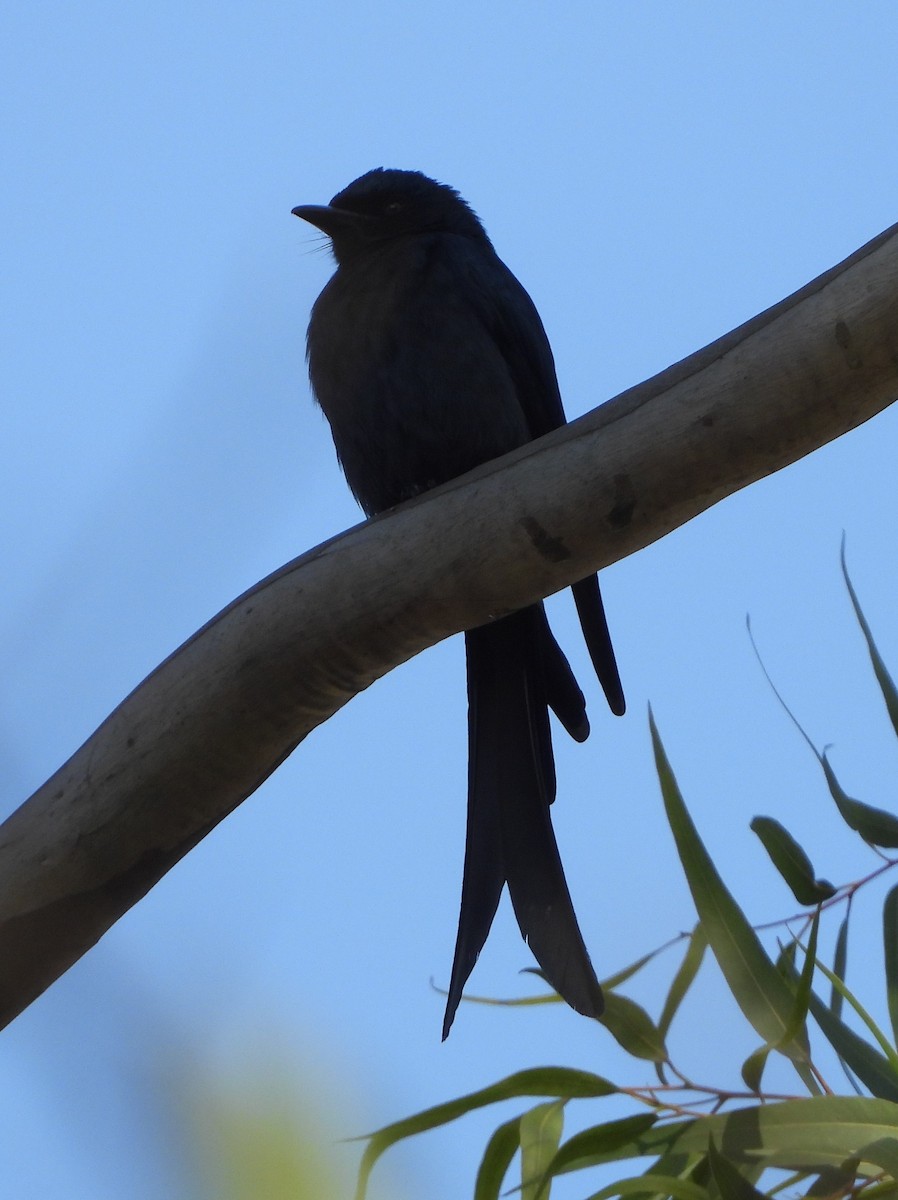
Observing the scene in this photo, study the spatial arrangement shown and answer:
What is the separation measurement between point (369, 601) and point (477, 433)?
713 mm

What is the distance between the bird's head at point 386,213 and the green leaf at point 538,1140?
5.74 feet

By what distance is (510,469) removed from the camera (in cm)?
167

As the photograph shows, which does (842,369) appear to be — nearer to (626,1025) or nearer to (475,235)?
(626,1025)

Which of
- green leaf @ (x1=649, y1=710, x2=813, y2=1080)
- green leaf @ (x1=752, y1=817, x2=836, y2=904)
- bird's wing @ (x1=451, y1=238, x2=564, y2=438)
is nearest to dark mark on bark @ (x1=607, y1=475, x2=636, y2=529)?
green leaf @ (x1=649, y1=710, x2=813, y2=1080)

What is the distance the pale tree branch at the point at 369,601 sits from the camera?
1549 millimetres

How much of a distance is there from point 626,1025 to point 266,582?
730 mm

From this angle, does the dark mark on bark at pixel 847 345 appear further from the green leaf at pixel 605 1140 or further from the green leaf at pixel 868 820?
the green leaf at pixel 605 1140

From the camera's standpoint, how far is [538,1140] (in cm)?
167

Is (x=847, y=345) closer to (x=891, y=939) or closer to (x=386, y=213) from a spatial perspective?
(x=891, y=939)

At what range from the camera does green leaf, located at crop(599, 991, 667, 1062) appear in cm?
170

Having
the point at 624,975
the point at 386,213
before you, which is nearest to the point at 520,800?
the point at 624,975

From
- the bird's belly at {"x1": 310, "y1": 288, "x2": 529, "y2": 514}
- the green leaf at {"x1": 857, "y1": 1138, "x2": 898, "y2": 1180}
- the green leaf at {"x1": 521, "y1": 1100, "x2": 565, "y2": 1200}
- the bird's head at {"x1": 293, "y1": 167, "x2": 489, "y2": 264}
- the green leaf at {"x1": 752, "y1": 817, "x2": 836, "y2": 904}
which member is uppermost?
the bird's head at {"x1": 293, "y1": 167, "x2": 489, "y2": 264}

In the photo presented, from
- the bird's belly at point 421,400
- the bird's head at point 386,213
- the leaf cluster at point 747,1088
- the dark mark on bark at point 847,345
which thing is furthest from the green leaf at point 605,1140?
the bird's head at point 386,213

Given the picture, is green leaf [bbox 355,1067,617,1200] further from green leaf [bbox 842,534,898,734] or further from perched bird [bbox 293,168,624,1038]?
green leaf [bbox 842,534,898,734]
